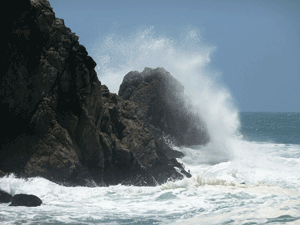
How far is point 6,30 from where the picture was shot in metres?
13.1

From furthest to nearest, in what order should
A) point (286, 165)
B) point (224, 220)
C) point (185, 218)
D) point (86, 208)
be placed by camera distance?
point (286, 165) < point (86, 208) < point (185, 218) < point (224, 220)

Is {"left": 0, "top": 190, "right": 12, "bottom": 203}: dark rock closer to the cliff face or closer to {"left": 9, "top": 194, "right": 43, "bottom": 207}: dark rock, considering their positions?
{"left": 9, "top": 194, "right": 43, "bottom": 207}: dark rock

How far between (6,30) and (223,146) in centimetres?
2398

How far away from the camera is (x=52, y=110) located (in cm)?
1352

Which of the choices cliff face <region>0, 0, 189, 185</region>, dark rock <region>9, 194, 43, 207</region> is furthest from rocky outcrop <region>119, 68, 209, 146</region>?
dark rock <region>9, 194, 43, 207</region>

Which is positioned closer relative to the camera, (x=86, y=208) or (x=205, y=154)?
(x=86, y=208)

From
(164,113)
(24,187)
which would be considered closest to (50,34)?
(24,187)

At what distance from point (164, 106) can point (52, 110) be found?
20.0 m

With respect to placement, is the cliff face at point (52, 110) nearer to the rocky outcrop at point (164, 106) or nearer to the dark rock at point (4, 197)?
the dark rock at point (4, 197)

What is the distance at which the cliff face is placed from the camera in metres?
12.7

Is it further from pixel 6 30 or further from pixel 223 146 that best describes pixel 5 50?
pixel 223 146

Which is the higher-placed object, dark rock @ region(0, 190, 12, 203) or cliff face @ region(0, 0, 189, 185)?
cliff face @ region(0, 0, 189, 185)

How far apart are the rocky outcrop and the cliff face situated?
45.2 ft

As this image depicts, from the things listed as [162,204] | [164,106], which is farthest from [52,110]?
Answer: [164,106]
